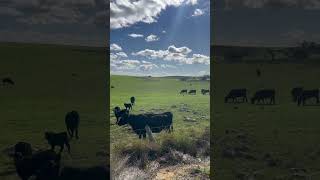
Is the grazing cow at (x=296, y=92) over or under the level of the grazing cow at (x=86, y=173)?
over

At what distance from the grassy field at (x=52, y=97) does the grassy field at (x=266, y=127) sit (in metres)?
1.48

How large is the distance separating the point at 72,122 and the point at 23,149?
2.04ft

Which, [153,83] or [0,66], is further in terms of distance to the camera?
[153,83]

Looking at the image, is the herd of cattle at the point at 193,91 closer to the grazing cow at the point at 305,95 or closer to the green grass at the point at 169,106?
the green grass at the point at 169,106

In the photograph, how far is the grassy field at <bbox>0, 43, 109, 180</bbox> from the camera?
579cm

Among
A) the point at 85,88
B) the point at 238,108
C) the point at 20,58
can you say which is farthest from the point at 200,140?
the point at 20,58

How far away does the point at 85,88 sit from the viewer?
244 inches

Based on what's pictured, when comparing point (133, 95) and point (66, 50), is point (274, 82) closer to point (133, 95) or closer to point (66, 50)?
point (133, 95)

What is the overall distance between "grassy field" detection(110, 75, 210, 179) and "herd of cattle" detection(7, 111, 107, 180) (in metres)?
0.62

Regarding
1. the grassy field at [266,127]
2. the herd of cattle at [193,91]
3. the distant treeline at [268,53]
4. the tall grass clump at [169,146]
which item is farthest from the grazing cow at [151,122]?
the distant treeline at [268,53]

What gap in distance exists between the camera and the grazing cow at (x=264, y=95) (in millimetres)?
6742

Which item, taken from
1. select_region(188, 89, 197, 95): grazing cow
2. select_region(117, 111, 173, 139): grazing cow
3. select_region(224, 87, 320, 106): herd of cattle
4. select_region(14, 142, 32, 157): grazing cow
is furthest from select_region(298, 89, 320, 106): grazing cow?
select_region(14, 142, 32, 157): grazing cow

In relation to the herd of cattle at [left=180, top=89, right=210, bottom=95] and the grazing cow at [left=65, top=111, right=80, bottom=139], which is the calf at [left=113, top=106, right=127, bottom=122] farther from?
the herd of cattle at [left=180, top=89, right=210, bottom=95]

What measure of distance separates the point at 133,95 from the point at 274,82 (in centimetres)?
179
